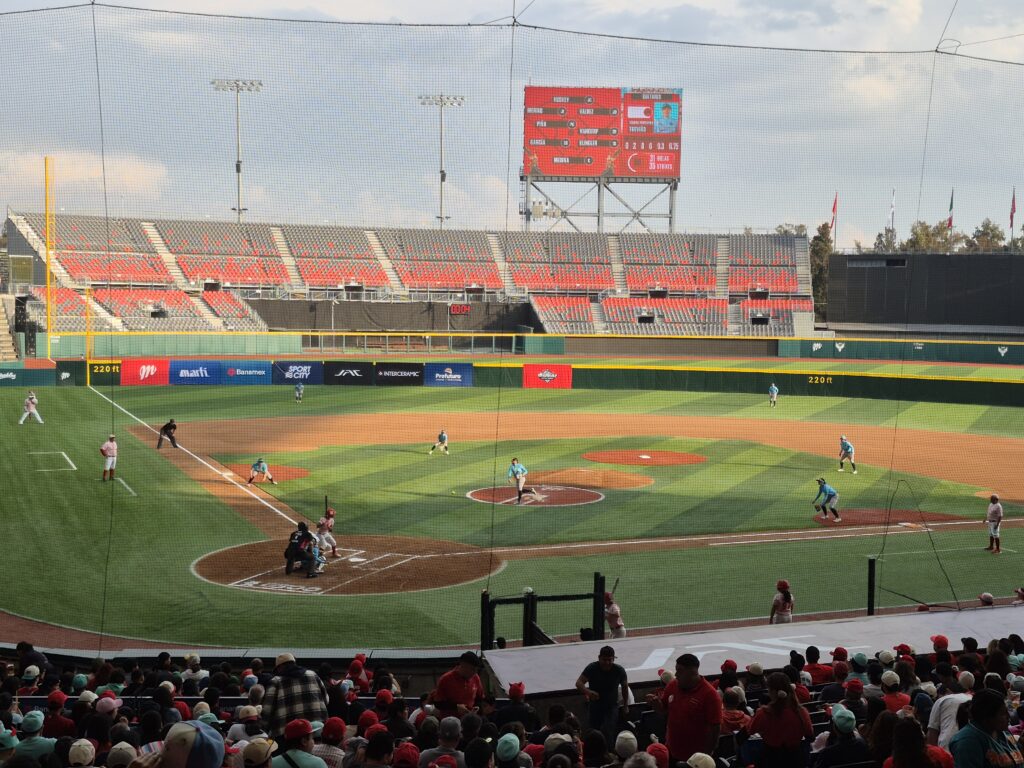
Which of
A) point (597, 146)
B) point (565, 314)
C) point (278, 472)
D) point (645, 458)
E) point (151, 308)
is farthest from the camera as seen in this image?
point (565, 314)

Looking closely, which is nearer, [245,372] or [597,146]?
[245,372]

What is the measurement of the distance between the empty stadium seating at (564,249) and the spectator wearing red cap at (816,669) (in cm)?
6203

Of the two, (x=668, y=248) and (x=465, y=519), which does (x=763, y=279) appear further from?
(x=465, y=519)

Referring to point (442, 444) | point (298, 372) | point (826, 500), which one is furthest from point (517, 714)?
point (298, 372)

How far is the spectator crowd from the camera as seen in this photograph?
16.1ft

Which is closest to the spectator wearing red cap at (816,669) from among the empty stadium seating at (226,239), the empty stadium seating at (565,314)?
the empty stadium seating at (226,239)

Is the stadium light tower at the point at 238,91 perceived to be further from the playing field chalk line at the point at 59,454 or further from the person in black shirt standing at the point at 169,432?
the person in black shirt standing at the point at 169,432

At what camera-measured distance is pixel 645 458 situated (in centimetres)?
2934

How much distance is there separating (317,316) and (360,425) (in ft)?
98.8

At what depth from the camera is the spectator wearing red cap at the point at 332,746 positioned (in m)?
5.46

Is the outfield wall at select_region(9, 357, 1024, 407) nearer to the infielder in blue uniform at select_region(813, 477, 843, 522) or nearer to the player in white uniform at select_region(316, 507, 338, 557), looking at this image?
the infielder in blue uniform at select_region(813, 477, 843, 522)

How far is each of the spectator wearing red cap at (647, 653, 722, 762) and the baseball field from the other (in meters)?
6.39

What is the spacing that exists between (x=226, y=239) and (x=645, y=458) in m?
40.5

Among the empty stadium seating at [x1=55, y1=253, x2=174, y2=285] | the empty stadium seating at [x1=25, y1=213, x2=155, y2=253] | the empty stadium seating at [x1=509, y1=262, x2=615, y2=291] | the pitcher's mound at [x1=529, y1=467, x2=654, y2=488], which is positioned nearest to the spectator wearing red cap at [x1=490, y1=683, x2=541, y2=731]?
the empty stadium seating at [x1=25, y1=213, x2=155, y2=253]
